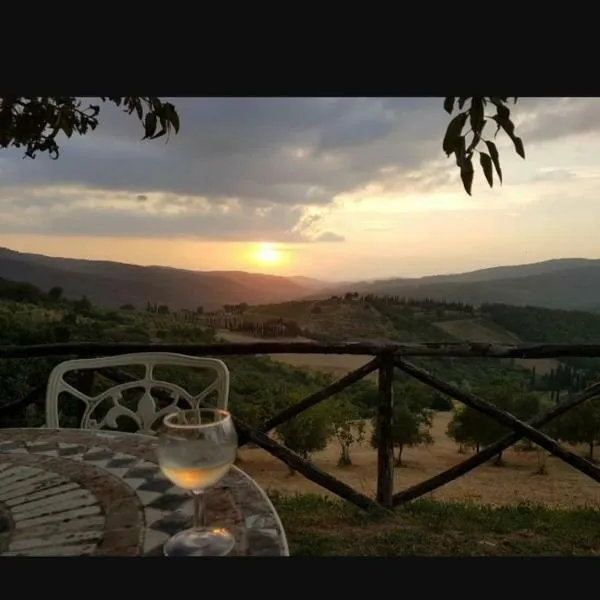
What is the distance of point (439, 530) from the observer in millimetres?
2652

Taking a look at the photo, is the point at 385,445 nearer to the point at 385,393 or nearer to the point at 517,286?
the point at 385,393

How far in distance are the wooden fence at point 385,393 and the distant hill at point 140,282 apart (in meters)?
1.70

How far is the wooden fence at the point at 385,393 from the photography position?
2455 millimetres

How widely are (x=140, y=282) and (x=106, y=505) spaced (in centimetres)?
389

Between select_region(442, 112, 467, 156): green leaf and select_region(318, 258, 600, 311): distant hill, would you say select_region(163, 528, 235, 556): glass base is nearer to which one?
select_region(442, 112, 467, 156): green leaf

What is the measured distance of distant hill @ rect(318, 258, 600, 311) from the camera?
4.41 m

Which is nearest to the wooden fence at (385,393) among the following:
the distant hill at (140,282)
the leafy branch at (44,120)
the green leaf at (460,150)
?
the leafy branch at (44,120)

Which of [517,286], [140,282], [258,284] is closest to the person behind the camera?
[258,284]

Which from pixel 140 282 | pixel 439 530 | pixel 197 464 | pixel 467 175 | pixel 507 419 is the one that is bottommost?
pixel 439 530

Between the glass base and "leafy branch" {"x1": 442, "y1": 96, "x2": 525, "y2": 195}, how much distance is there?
2.22 ft

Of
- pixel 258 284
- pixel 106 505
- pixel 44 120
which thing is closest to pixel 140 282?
pixel 258 284

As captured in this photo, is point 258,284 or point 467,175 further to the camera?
point 258,284
